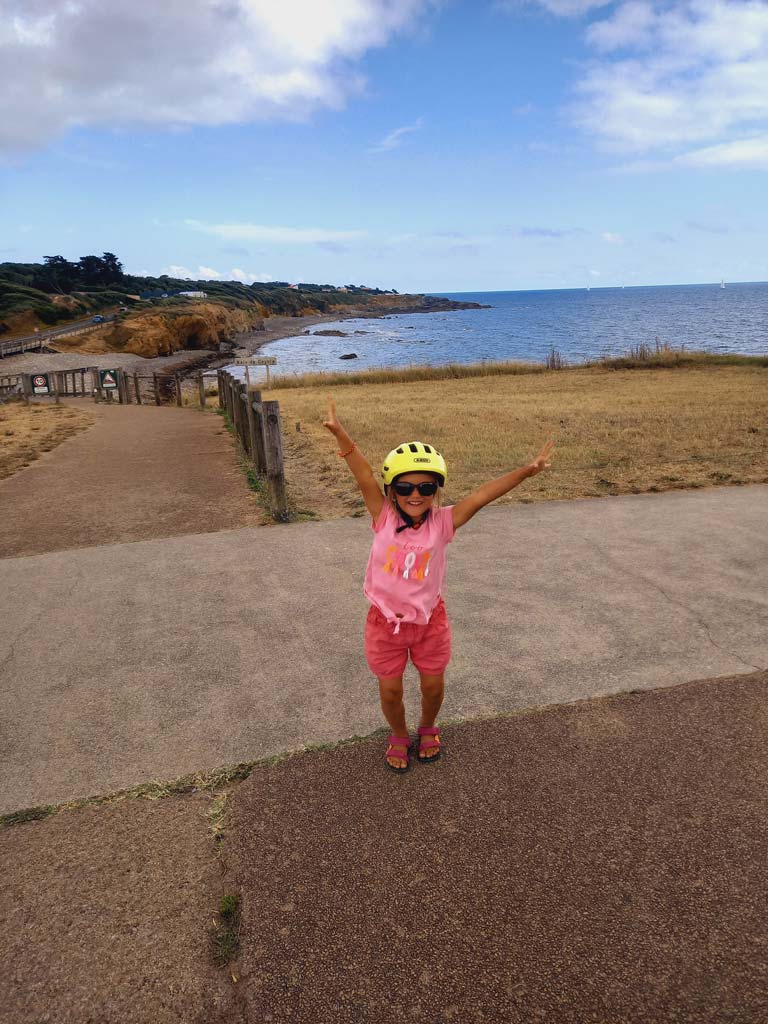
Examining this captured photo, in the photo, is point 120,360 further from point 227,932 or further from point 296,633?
point 227,932

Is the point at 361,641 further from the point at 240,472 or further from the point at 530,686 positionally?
the point at 240,472

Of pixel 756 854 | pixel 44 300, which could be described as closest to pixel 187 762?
pixel 756 854

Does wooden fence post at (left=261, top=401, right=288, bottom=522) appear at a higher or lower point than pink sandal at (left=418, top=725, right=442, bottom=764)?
higher

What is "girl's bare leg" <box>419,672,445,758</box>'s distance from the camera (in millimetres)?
3008

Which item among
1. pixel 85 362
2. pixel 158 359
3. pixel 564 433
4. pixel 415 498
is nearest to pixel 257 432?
pixel 415 498

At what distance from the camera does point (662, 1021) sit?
1.89m

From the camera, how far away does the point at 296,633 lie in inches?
171

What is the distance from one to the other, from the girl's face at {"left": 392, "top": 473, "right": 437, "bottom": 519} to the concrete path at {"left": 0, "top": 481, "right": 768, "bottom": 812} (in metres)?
1.15

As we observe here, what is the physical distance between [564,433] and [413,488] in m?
9.98

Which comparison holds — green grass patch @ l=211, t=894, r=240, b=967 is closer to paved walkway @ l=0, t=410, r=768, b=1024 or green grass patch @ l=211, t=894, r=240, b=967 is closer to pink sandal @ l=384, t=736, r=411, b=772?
paved walkway @ l=0, t=410, r=768, b=1024

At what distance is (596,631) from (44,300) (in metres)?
71.3

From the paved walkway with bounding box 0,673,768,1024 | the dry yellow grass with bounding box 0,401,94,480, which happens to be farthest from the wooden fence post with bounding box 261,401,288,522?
the dry yellow grass with bounding box 0,401,94,480

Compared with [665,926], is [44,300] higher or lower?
higher

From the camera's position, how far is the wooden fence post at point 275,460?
6.82 m
